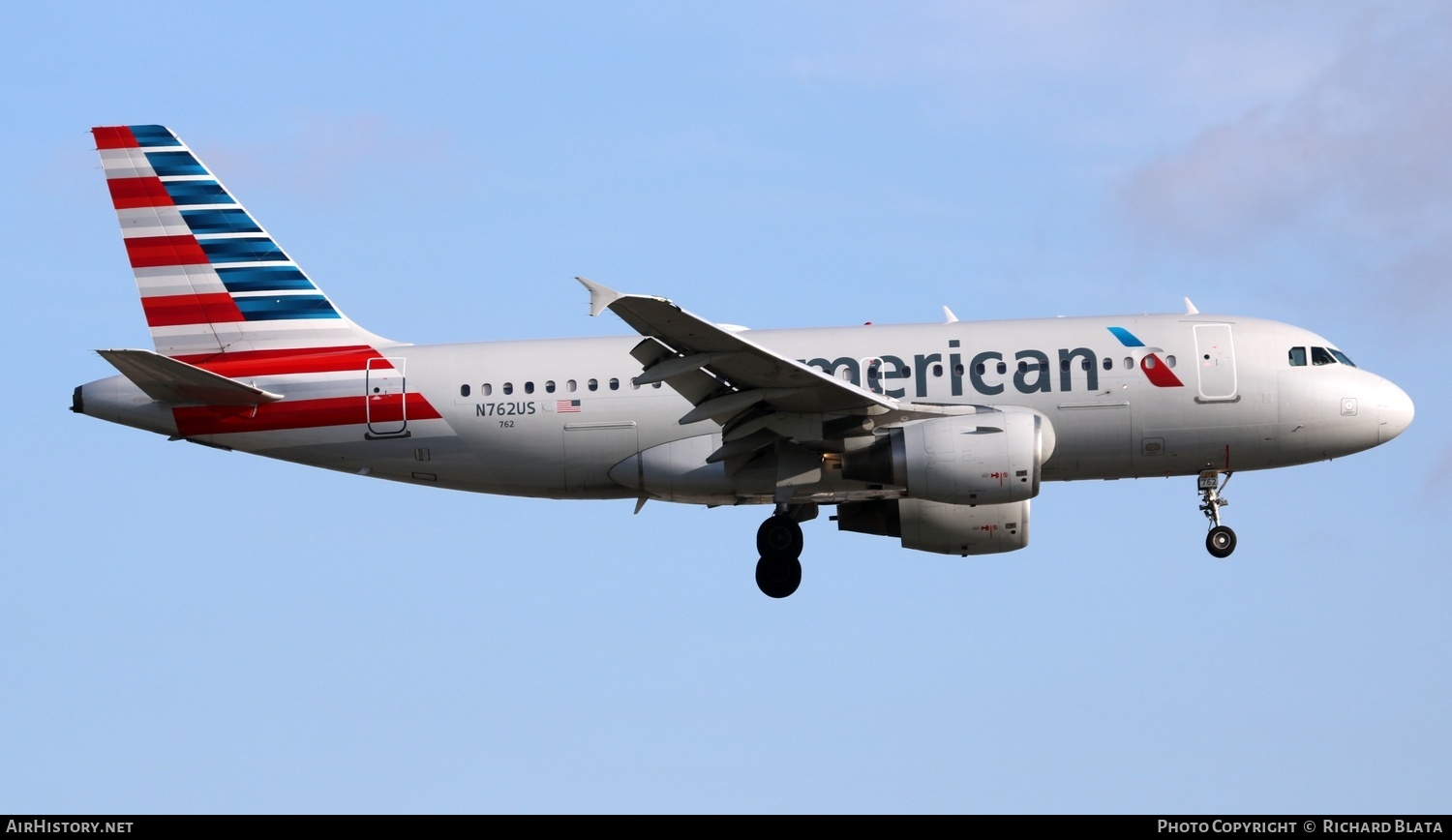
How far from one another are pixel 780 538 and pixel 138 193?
561 inches

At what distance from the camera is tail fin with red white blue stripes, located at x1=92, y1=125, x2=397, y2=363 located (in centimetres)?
3559

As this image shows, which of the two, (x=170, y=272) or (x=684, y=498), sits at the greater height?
(x=170, y=272)

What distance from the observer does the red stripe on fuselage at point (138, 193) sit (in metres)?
36.7

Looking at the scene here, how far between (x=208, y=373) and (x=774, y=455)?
10.1 metres

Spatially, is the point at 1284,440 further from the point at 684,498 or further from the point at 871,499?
the point at 684,498

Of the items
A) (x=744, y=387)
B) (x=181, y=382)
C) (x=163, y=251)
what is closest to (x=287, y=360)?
(x=181, y=382)

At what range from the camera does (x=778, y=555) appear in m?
34.4

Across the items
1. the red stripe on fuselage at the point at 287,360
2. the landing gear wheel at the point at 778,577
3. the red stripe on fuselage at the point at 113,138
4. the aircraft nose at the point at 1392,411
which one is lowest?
the landing gear wheel at the point at 778,577

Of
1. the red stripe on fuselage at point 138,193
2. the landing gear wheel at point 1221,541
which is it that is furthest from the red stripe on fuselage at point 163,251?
the landing gear wheel at point 1221,541

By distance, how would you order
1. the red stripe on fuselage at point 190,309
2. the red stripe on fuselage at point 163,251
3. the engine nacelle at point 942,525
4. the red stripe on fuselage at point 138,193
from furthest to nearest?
the red stripe on fuselage at point 138,193 → the red stripe on fuselage at point 163,251 → the engine nacelle at point 942,525 → the red stripe on fuselage at point 190,309

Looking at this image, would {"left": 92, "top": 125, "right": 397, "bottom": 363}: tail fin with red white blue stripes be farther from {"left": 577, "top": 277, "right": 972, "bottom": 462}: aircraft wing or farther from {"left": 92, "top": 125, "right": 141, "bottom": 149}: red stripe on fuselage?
{"left": 577, "top": 277, "right": 972, "bottom": 462}: aircraft wing

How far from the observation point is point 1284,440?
33.6m

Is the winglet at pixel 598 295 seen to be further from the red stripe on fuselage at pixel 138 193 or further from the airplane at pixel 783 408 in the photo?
the red stripe on fuselage at pixel 138 193
